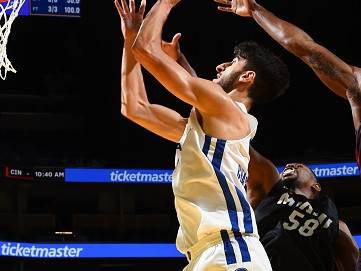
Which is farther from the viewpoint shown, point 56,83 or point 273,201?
point 56,83

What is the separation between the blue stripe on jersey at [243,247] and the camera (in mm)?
2434

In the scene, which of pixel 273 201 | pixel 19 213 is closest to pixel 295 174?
pixel 273 201

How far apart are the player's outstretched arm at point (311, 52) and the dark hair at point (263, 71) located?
308mm

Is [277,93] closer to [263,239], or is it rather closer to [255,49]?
[255,49]

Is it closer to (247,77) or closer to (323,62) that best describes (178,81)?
(247,77)

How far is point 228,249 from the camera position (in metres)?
2.45

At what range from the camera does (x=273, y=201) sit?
4.02 meters

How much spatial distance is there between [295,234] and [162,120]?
1.38 meters

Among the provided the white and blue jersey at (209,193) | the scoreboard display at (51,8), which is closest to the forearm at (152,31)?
the white and blue jersey at (209,193)

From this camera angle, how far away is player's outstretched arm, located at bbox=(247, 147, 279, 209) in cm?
397

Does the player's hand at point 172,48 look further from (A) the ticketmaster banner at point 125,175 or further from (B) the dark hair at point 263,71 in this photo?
(A) the ticketmaster banner at point 125,175

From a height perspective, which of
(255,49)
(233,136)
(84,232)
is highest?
(255,49)

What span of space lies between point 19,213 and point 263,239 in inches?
460

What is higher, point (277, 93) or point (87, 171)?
point (277, 93)
